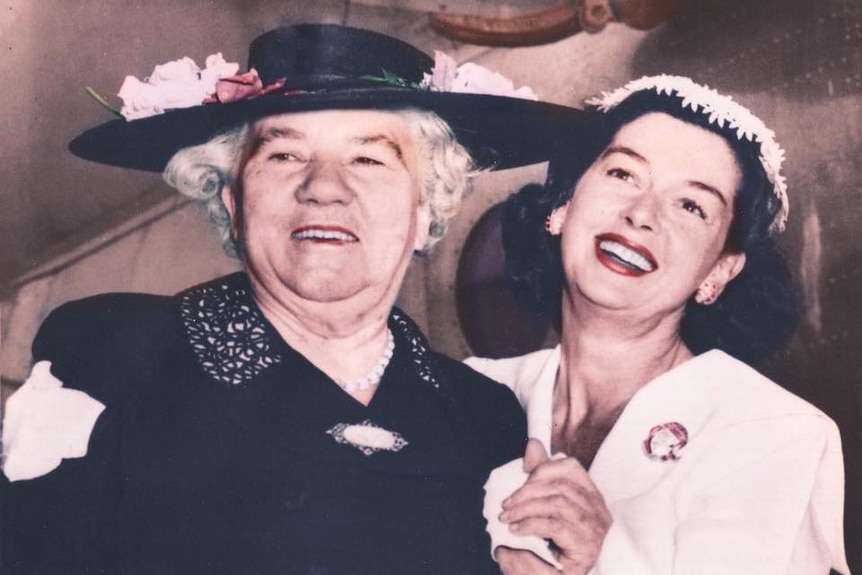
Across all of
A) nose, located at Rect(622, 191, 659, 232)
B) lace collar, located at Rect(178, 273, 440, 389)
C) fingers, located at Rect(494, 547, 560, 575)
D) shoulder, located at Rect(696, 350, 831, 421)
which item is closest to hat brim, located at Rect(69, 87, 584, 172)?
nose, located at Rect(622, 191, 659, 232)

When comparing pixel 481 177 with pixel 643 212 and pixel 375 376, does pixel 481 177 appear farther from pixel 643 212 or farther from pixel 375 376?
pixel 375 376

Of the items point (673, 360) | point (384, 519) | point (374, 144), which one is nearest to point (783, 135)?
point (673, 360)

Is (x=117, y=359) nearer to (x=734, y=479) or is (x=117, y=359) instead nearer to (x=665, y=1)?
(x=734, y=479)

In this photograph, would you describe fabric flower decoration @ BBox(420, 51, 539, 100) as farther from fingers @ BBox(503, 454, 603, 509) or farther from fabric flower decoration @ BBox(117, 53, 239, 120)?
fingers @ BBox(503, 454, 603, 509)

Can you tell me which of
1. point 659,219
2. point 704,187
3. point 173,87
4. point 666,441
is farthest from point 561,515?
point 173,87

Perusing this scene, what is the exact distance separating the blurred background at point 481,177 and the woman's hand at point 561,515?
323 mm

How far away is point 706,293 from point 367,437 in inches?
33.1

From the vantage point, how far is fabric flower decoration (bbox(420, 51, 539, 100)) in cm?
229

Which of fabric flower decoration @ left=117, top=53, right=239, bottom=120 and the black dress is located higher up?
fabric flower decoration @ left=117, top=53, right=239, bottom=120

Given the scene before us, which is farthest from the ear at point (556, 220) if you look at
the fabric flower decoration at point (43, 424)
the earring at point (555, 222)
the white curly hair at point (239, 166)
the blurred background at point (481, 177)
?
the fabric flower decoration at point (43, 424)

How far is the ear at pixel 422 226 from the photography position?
2.32 m

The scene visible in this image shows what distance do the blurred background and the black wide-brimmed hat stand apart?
5 centimetres

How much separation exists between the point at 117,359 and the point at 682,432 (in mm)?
1254

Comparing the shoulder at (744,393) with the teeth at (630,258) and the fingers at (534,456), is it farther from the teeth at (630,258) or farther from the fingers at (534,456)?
the fingers at (534,456)
